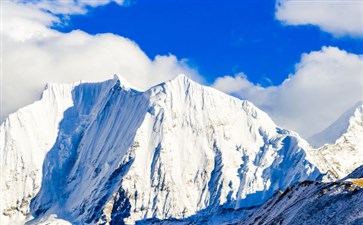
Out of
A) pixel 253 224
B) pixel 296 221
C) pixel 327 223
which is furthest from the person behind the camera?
pixel 253 224

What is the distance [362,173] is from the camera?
180 m

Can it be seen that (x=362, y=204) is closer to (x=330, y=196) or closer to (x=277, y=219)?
(x=330, y=196)

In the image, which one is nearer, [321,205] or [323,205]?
[323,205]

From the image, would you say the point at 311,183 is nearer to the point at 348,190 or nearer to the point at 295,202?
the point at 295,202

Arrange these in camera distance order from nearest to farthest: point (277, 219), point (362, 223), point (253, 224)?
point (362, 223), point (277, 219), point (253, 224)

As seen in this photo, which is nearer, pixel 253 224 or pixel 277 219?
pixel 277 219

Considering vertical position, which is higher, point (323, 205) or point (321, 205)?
point (321, 205)

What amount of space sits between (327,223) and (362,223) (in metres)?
8.80

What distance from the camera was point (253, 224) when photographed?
17362cm

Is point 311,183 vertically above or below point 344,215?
above

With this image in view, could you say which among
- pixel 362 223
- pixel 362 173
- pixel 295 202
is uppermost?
pixel 362 173

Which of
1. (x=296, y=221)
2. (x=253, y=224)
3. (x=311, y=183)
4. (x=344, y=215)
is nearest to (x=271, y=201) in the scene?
(x=253, y=224)

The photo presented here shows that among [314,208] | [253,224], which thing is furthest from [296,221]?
[253,224]

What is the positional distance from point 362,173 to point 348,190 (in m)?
52.5
